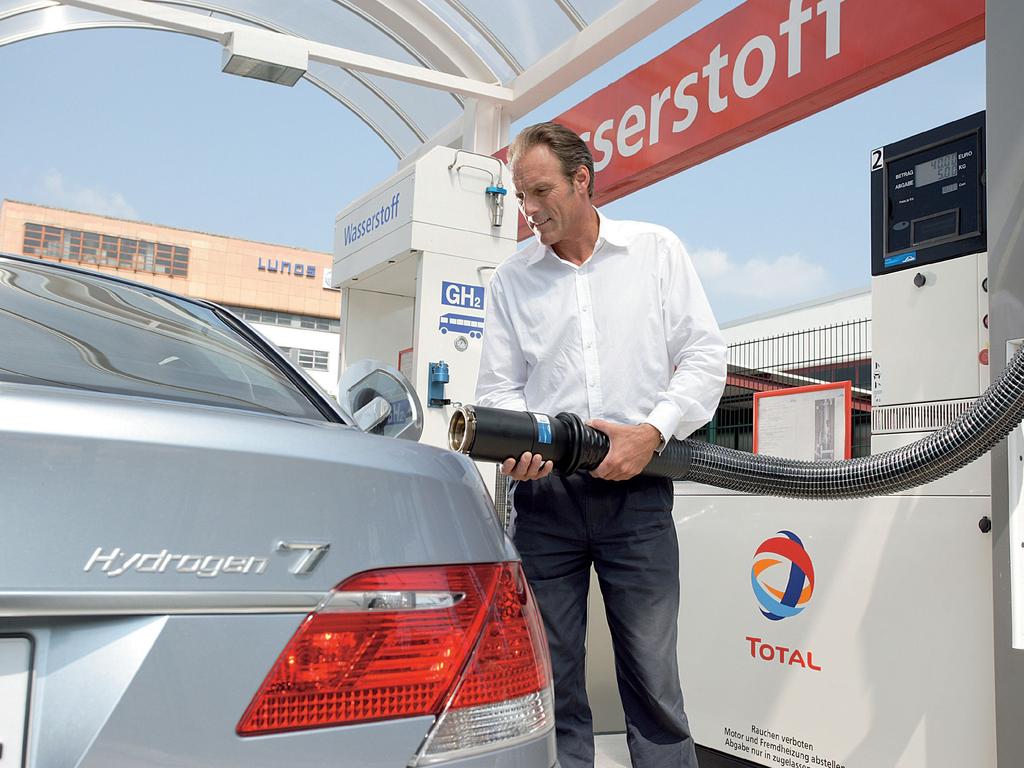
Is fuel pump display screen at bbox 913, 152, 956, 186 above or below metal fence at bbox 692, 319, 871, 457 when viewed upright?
above

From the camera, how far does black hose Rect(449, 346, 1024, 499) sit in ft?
6.11

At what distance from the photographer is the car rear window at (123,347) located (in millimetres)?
1278

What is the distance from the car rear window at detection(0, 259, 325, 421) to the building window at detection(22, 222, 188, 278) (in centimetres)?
6205

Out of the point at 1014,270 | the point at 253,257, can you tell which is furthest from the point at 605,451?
the point at 253,257

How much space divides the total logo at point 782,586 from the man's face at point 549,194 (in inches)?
60.0

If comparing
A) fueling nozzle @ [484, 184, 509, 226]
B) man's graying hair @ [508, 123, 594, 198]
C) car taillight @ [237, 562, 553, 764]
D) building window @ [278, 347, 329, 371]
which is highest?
building window @ [278, 347, 329, 371]

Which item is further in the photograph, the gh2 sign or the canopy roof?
the canopy roof

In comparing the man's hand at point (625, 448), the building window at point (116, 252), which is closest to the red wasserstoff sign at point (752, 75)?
the man's hand at point (625, 448)

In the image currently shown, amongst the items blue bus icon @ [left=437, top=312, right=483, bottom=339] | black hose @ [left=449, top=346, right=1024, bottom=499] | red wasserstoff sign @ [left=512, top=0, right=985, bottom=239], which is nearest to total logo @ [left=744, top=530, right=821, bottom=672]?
black hose @ [left=449, top=346, right=1024, bottom=499]

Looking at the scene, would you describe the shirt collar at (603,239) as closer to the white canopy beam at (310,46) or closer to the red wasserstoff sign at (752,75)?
the red wasserstoff sign at (752,75)

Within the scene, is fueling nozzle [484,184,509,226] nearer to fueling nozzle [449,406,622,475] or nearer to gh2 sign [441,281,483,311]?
gh2 sign [441,281,483,311]

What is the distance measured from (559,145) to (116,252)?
2497 inches

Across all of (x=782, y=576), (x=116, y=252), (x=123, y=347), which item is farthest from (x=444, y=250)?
(x=116, y=252)

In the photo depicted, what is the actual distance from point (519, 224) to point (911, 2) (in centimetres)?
352
